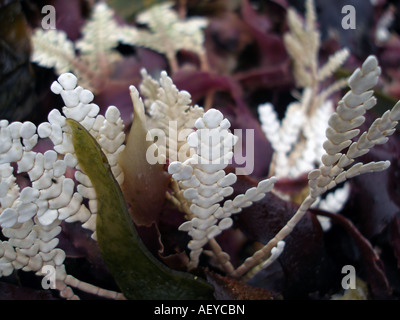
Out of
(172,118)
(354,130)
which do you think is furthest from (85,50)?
(354,130)

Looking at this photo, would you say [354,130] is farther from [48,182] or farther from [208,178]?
[48,182]

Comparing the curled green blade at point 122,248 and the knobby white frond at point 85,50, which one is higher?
the knobby white frond at point 85,50

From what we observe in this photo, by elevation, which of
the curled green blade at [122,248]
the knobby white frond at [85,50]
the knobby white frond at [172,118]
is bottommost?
the curled green blade at [122,248]

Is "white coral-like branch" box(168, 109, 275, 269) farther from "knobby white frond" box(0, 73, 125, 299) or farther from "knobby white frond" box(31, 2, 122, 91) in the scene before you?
"knobby white frond" box(31, 2, 122, 91)

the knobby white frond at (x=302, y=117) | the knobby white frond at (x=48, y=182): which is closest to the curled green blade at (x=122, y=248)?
the knobby white frond at (x=48, y=182)

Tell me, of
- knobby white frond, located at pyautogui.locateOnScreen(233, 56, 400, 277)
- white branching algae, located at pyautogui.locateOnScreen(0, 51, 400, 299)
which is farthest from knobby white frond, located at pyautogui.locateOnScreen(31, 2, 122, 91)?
knobby white frond, located at pyautogui.locateOnScreen(233, 56, 400, 277)

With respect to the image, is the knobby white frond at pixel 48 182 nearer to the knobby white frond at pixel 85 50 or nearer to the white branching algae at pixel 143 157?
the white branching algae at pixel 143 157
